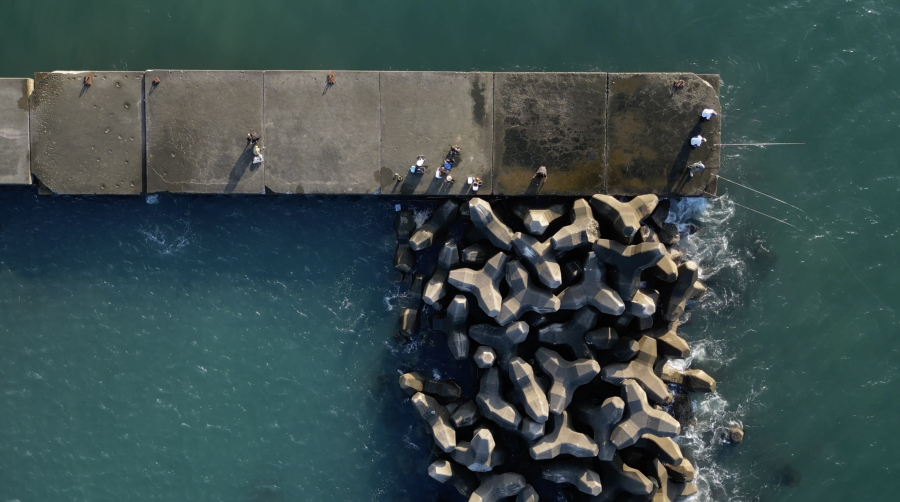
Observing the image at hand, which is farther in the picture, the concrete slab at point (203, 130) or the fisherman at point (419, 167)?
the concrete slab at point (203, 130)

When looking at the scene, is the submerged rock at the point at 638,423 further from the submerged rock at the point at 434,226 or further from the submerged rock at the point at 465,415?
the submerged rock at the point at 434,226

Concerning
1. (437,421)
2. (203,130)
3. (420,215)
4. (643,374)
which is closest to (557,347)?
(643,374)

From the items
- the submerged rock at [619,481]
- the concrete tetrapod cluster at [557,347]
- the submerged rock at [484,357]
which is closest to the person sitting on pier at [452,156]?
the concrete tetrapod cluster at [557,347]

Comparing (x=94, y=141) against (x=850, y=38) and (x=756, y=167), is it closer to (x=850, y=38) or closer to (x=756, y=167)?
→ (x=756, y=167)

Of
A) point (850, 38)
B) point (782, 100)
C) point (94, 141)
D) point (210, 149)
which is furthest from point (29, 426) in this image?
point (850, 38)

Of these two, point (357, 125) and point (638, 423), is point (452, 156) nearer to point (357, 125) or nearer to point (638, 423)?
point (357, 125)

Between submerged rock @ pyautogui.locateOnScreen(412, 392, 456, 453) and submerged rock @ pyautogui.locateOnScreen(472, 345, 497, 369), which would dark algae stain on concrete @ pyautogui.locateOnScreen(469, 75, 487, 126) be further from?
submerged rock @ pyautogui.locateOnScreen(412, 392, 456, 453)

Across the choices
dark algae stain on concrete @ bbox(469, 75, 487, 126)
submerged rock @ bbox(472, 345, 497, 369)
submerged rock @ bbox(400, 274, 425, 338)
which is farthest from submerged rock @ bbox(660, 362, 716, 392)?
dark algae stain on concrete @ bbox(469, 75, 487, 126)
